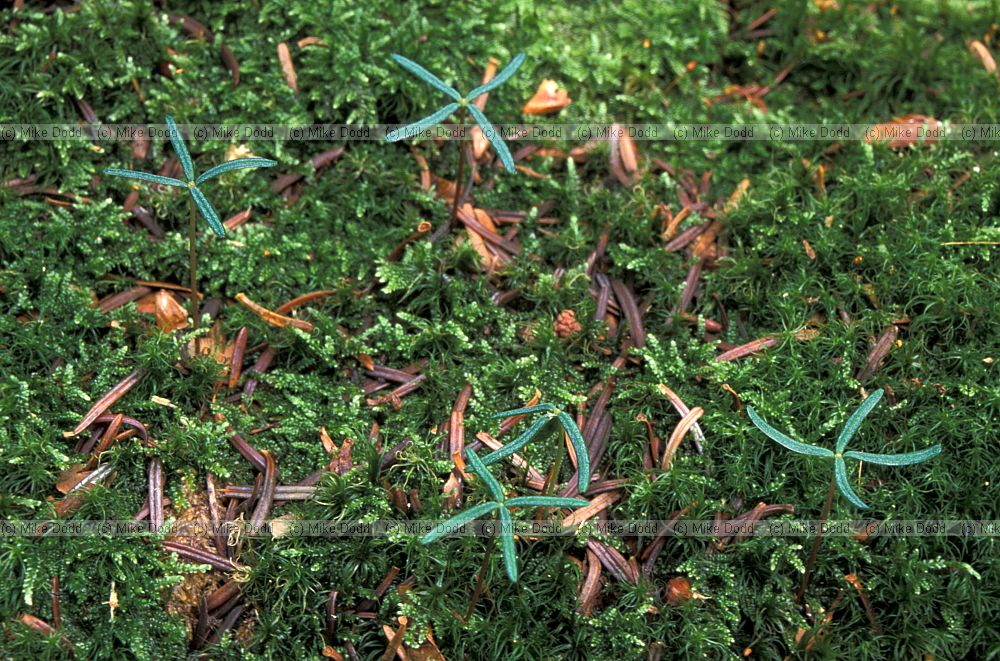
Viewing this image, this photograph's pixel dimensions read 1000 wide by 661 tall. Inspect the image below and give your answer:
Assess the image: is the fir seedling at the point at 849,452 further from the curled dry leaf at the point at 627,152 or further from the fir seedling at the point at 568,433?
the curled dry leaf at the point at 627,152

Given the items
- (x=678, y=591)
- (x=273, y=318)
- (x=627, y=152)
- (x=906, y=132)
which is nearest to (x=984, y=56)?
(x=906, y=132)

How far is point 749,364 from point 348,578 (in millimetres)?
1565

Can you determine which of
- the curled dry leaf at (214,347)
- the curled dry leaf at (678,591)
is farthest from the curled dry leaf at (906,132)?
the curled dry leaf at (214,347)

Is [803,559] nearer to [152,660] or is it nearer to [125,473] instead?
[152,660]

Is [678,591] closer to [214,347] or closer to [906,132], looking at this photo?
[214,347]

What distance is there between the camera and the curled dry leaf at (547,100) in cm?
379

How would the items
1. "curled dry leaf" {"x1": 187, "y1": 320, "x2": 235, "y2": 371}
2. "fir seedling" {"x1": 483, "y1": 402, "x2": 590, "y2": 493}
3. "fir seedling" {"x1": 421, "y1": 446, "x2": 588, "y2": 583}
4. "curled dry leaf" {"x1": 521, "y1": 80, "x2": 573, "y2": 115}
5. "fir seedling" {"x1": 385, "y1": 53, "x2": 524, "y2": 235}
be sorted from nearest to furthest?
"fir seedling" {"x1": 421, "y1": 446, "x2": 588, "y2": 583}
"fir seedling" {"x1": 483, "y1": 402, "x2": 590, "y2": 493}
"fir seedling" {"x1": 385, "y1": 53, "x2": 524, "y2": 235}
"curled dry leaf" {"x1": 187, "y1": 320, "x2": 235, "y2": 371}
"curled dry leaf" {"x1": 521, "y1": 80, "x2": 573, "y2": 115}

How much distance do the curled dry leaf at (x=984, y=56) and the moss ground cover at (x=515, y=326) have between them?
3 cm

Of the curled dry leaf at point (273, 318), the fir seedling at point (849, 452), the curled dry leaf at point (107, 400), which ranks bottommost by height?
the curled dry leaf at point (107, 400)

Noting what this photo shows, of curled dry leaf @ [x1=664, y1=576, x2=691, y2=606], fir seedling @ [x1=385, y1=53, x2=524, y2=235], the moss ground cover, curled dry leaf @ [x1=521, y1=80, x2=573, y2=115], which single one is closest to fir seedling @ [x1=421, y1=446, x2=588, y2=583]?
the moss ground cover

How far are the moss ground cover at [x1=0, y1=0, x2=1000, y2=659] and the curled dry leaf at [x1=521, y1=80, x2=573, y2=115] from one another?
73 mm

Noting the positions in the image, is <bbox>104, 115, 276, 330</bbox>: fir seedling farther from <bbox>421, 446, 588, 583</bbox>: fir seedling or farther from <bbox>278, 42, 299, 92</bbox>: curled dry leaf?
<bbox>421, 446, 588, 583</bbox>: fir seedling

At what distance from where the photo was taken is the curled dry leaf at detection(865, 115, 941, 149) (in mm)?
3717

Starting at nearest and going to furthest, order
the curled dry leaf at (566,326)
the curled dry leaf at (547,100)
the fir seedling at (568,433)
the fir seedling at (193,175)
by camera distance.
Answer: the fir seedling at (568,433), the fir seedling at (193,175), the curled dry leaf at (566,326), the curled dry leaf at (547,100)
